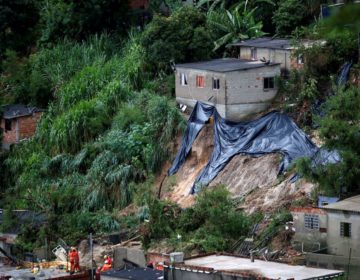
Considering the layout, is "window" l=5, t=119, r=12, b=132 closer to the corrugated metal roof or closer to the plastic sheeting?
the plastic sheeting

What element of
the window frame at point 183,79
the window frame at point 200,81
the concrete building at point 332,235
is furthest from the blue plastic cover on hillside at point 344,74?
the concrete building at point 332,235

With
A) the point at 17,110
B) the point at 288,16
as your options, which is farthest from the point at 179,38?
the point at 17,110

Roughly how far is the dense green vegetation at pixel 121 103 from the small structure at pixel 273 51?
23.2 inches

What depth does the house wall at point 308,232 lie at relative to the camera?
2148cm

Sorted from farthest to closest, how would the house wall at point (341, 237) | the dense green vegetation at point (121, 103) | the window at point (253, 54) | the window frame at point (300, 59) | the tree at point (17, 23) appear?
1. the tree at point (17, 23)
2. the window at point (253, 54)
3. the window frame at point (300, 59)
4. the dense green vegetation at point (121, 103)
5. the house wall at point (341, 237)

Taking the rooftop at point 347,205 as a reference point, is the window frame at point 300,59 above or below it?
above

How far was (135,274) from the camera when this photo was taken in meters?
19.7

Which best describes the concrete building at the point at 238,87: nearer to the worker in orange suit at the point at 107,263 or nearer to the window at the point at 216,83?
the window at the point at 216,83

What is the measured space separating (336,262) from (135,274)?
4082 millimetres

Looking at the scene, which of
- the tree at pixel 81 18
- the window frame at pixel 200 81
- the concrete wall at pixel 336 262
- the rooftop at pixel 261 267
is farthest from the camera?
the tree at pixel 81 18

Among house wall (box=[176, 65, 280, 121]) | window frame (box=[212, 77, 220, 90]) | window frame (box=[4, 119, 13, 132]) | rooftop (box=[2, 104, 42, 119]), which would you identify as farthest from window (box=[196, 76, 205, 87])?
window frame (box=[4, 119, 13, 132])

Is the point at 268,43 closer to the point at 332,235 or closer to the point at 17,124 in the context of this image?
the point at 17,124

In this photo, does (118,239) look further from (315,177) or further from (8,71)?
(8,71)

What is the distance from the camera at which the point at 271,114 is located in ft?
92.8
